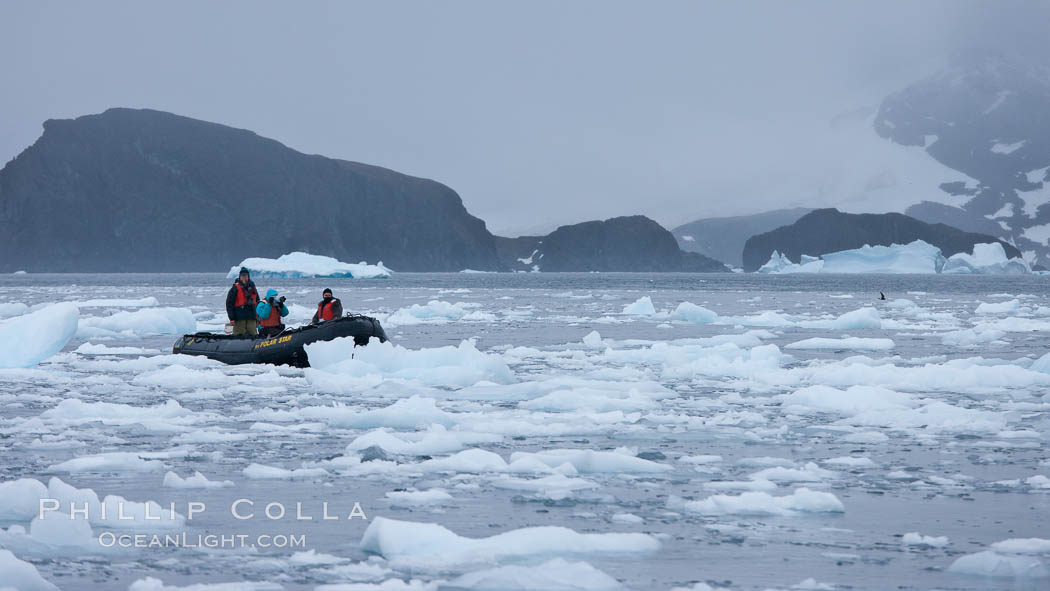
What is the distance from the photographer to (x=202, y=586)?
18.9 feet

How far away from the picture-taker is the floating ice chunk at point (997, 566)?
6172mm

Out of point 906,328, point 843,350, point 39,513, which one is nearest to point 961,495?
point 39,513

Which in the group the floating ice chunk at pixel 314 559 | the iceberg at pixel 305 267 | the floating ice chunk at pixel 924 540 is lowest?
the floating ice chunk at pixel 314 559

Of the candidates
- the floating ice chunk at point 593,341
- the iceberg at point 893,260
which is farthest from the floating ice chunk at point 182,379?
the iceberg at point 893,260

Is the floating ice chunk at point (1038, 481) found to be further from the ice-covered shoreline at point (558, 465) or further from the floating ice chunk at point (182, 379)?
the floating ice chunk at point (182, 379)

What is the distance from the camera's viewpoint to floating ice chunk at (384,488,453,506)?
802 centimetres

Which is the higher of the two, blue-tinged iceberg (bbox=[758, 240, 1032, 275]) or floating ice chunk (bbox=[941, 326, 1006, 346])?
blue-tinged iceberg (bbox=[758, 240, 1032, 275])

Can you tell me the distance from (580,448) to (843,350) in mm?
14090

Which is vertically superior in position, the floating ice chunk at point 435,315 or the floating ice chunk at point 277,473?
the floating ice chunk at point 435,315

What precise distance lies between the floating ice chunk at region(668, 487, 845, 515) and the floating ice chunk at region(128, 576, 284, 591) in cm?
321

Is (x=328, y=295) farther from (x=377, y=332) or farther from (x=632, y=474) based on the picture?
(x=632, y=474)

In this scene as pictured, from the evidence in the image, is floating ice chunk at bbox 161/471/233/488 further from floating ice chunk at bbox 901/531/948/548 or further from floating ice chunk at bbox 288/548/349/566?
floating ice chunk at bbox 901/531/948/548

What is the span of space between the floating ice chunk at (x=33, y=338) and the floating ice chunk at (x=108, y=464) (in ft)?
33.4

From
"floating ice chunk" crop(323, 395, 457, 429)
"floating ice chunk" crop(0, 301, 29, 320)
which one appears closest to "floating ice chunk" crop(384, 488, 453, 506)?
"floating ice chunk" crop(323, 395, 457, 429)
